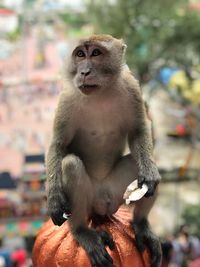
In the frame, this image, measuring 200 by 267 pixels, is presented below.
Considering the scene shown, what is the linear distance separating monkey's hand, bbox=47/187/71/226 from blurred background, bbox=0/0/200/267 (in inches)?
133

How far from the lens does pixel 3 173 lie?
921 cm

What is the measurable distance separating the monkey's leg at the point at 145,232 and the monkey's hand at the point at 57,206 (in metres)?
0.42

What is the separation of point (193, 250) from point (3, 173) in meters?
3.47

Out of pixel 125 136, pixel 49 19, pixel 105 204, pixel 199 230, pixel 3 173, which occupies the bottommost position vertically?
pixel 199 230

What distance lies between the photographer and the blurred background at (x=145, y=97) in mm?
9102

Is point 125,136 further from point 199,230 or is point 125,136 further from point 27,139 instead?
point 27,139

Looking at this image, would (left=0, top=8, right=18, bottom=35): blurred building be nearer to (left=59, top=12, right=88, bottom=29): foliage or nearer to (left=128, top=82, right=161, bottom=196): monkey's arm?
(left=59, top=12, right=88, bottom=29): foliage

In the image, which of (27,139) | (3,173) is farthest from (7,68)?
(3,173)

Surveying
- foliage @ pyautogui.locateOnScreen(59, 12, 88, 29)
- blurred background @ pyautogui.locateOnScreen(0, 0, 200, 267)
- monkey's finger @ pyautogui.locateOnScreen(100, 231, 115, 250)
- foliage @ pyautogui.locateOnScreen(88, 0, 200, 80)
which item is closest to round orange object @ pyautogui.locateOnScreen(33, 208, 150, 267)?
monkey's finger @ pyautogui.locateOnScreen(100, 231, 115, 250)

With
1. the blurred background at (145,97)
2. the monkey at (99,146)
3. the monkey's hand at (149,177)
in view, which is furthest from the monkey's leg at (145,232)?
the blurred background at (145,97)

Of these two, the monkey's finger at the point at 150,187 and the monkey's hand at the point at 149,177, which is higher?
the monkey's hand at the point at 149,177

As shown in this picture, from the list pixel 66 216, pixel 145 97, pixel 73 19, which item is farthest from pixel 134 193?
pixel 73 19

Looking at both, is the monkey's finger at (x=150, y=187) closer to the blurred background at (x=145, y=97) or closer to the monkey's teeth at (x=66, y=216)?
the monkey's teeth at (x=66, y=216)

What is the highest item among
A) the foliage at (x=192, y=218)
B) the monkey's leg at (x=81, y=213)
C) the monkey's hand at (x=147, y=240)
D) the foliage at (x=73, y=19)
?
the foliage at (x=73, y=19)
